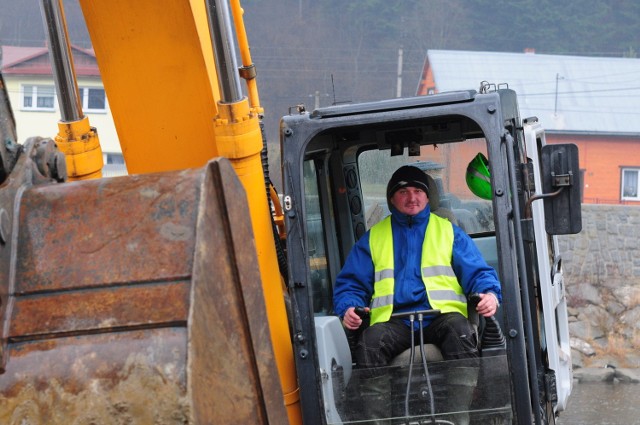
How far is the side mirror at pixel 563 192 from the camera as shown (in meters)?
4.29

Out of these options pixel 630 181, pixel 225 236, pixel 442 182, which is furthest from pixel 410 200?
pixel 630 181

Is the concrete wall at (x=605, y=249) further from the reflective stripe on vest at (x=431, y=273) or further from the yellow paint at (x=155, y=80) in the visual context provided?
the yellow paint at (x=155, y=80)

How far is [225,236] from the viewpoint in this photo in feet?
7.32

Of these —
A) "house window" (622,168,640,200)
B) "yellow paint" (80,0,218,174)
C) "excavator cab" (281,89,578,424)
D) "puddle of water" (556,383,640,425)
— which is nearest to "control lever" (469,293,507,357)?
"excavator cab" (281,89,578,424)

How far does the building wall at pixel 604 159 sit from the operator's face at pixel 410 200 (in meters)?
39.7

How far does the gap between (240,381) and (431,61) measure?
4433cm

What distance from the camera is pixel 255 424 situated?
2.28m

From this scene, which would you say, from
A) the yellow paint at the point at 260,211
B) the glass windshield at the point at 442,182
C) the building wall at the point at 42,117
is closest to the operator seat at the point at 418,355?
the yellow paint at the point at 260,211

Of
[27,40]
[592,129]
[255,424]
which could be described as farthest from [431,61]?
[255,424]

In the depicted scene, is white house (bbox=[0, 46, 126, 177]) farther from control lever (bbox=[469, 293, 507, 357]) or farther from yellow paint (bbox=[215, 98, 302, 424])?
yellow paint (bbox=[215, 98, 302, 424])

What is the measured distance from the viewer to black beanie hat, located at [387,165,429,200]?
482 centimetres

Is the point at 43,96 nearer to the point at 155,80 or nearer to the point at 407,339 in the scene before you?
Answer: the point at 407,339

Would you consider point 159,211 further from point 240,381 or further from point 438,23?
point 438,23

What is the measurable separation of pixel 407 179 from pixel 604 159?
133 ft
